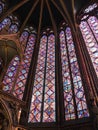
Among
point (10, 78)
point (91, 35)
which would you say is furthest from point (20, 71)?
point (91, 35)

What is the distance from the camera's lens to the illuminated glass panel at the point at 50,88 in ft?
24.0

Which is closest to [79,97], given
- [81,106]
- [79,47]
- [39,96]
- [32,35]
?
[81,106]

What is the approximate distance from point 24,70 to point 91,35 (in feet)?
13.1

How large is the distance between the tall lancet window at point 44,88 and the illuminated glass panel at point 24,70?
0.54 m

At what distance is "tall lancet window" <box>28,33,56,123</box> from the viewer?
7352 mm

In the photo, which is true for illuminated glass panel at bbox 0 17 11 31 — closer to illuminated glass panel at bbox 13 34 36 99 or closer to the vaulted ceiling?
the vaulted ceiling

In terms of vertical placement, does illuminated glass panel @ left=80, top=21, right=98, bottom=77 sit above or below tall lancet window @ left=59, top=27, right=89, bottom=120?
above

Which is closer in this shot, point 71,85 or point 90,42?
point 71,85

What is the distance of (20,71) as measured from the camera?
30.7ft

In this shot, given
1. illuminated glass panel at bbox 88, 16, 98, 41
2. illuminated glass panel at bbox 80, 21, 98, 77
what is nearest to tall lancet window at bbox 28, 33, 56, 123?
illuminated glass panel at bbox 80, 21, 98, 77

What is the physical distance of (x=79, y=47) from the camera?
29.9ft

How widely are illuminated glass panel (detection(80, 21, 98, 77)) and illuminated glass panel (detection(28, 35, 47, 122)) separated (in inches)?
97.4

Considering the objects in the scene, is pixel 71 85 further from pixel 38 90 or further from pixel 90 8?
pixel 90 8

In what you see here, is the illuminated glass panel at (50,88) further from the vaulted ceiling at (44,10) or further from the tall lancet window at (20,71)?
the vaulted ceiling at (44,10)
